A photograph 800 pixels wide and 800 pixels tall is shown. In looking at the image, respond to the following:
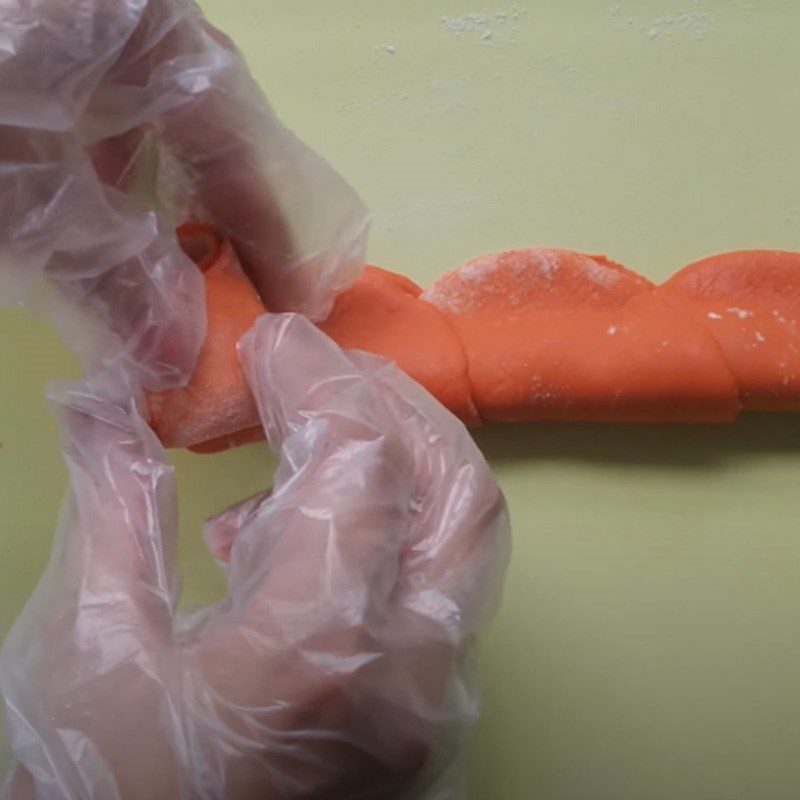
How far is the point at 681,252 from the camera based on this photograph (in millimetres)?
765

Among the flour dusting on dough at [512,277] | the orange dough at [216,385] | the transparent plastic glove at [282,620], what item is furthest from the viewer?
the flour dusting on dough at [512,277]

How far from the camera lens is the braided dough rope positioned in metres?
0.68

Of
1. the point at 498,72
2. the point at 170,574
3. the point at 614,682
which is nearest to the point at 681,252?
the point at 498,72

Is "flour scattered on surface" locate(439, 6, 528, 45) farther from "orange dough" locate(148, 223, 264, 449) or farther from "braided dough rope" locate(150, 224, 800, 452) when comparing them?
"orange dough" locate(148, 223, 264, 449)

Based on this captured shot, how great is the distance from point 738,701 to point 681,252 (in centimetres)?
36

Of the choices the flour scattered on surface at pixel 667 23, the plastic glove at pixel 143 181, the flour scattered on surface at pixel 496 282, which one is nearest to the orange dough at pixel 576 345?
the flour scattered on surface at pixel 496 282

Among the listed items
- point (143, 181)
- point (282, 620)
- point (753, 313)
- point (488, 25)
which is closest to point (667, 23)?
point (488, 25)

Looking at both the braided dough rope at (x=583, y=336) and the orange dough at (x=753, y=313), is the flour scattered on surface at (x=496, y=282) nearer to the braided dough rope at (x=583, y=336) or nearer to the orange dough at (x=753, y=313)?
the braided dough rope at (x=583, y=336)

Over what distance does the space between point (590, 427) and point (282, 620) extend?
1.16ft

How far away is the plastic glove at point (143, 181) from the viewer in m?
0.52

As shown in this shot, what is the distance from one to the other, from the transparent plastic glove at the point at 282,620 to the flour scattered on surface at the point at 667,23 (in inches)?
16.9

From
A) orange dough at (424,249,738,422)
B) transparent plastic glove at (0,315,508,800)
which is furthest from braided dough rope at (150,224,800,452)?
transparent plastic glove at (0,315,508,800)

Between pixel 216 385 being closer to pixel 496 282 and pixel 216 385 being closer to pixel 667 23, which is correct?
pixel 496 282

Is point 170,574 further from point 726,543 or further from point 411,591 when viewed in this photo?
point 726,543
